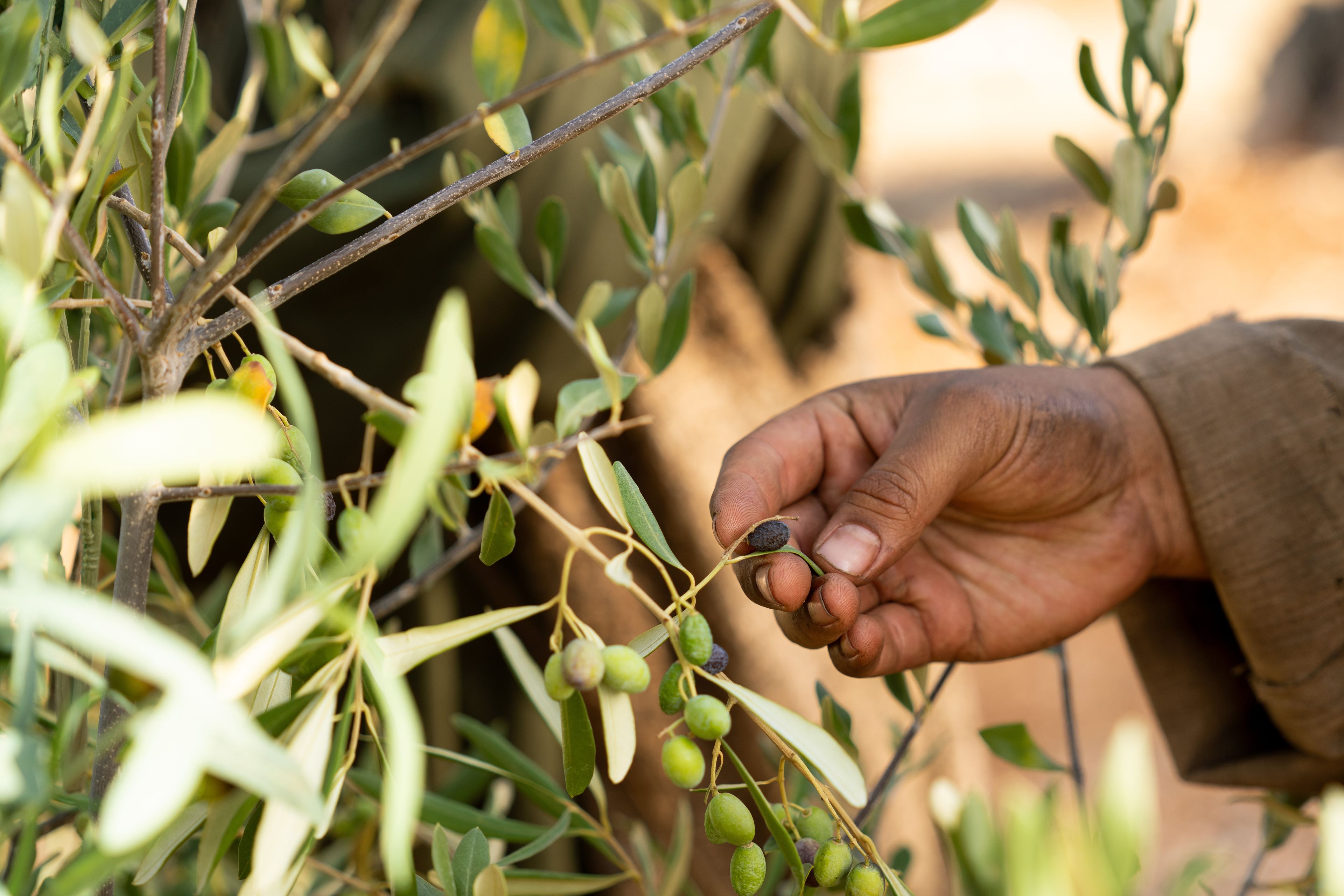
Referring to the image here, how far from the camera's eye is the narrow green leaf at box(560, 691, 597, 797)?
0.32m

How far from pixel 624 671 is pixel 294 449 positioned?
138 millimetres

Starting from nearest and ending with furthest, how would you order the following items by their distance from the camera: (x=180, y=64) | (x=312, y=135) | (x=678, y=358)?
(x=312, y=135)
(x=180, y=64)
(x=678, y=358)

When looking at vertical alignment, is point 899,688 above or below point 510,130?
below

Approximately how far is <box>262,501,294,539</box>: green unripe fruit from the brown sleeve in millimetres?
646

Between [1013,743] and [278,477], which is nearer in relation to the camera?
[278,477]

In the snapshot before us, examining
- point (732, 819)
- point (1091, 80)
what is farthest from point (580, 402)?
point (1091, 80)

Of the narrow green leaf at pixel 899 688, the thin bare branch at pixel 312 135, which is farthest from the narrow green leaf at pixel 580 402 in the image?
the narrow green leaf at pixel 899 688

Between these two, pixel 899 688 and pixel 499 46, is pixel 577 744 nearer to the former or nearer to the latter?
pixel 499 46

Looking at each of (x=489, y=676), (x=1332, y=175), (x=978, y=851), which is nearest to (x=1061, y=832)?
(x=978, y=851)

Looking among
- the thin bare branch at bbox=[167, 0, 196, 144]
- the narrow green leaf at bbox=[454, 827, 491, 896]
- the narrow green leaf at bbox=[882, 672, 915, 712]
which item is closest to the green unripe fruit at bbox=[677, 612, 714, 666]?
the narrow green leaf at bbox=[454, 827, 491, 896]

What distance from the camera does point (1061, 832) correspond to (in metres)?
0.20

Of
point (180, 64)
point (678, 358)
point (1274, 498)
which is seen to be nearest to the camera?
point (180, 64)

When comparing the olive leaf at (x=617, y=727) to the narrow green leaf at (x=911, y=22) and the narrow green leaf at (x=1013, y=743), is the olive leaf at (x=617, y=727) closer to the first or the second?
the narrow green leaf at (x=911, y=22)

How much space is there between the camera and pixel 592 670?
28cm
